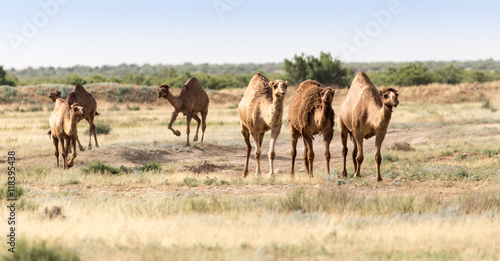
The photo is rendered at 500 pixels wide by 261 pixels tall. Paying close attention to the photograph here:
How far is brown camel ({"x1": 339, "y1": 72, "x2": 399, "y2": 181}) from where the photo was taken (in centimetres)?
1288

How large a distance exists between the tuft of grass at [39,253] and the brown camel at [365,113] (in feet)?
25.0

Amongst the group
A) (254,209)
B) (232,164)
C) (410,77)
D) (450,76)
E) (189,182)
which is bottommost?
(232,164)

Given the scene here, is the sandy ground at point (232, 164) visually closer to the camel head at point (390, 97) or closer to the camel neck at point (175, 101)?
the camel head at point (390, 97)

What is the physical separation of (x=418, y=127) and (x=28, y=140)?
748 inches

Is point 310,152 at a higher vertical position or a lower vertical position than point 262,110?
lower

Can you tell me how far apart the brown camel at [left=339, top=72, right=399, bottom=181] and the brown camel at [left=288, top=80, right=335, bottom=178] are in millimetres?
519

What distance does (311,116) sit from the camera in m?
14.5

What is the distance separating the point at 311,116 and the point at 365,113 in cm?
137

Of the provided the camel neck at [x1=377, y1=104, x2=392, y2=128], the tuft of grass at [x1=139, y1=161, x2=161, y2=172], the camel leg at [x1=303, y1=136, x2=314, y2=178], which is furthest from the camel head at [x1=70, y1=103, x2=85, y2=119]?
the camel neck at [x1=377, y1=104, x2=392, y2=128]

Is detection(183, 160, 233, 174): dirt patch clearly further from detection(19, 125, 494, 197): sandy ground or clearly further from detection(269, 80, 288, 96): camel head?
detection(269, 80, 288, 96): camel head

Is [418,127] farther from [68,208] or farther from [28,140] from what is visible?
[68,208]

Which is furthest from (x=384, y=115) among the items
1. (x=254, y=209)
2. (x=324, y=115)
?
(x=254, y=209)

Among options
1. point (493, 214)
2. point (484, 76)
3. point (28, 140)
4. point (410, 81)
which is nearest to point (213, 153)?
point (28, 140)

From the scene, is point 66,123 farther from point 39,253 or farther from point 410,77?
point 410,77
